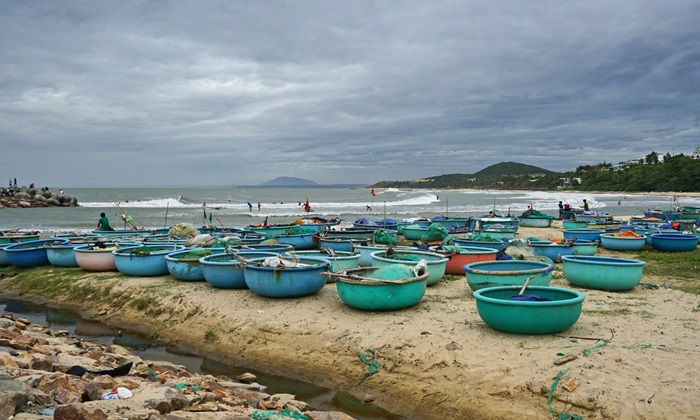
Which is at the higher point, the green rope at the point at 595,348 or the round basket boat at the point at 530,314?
the round basket boat at the point at 530,314

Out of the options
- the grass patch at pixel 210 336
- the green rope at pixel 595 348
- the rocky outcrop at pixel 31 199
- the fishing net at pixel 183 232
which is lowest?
the grass patch at pixel 210 336

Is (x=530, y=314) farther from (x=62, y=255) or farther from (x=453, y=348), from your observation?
(x=62, y=255)

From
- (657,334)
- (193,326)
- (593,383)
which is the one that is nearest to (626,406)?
(593,383)

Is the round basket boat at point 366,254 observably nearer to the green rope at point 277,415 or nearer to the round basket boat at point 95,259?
the round basket boat at point 95,259

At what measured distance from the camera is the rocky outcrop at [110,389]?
454cm

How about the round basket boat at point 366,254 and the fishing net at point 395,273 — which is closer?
the fishing net at point 395,273

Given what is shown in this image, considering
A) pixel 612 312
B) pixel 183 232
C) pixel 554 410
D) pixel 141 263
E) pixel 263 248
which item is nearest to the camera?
pixel 554 410

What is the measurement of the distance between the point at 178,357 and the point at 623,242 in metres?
14.4

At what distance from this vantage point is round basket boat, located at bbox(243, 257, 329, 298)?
948 centimetres

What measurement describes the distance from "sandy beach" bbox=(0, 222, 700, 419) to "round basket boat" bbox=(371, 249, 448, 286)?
13.2 inches

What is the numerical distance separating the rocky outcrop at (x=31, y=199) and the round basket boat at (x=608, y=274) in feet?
200

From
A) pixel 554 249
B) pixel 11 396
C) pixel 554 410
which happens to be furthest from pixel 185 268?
pixel 554 249

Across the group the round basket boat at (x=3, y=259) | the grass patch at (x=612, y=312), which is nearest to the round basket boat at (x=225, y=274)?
the grass patch at (x=612, y=312)

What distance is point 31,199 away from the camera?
59.8 meters
